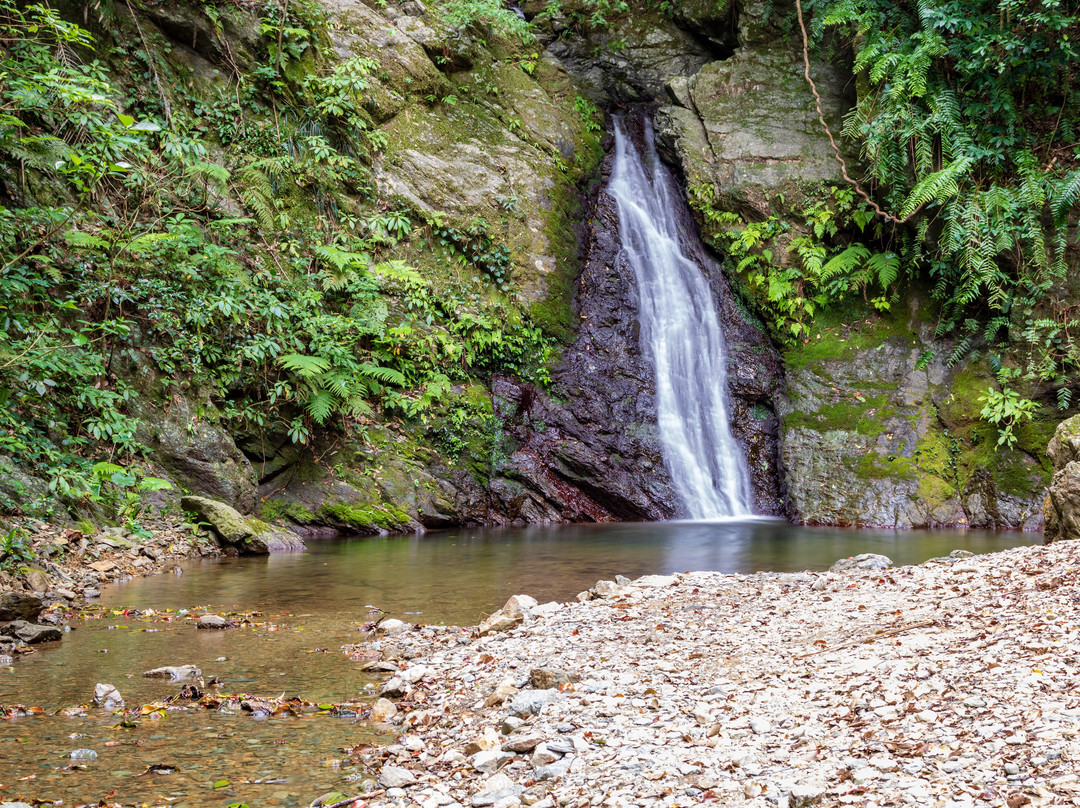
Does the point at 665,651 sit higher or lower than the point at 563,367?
lower

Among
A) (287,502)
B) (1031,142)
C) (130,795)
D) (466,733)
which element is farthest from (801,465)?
(130,795)

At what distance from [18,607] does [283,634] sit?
1.67 meters

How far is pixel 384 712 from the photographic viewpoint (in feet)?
11.1

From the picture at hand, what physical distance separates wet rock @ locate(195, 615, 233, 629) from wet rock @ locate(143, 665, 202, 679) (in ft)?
3.62

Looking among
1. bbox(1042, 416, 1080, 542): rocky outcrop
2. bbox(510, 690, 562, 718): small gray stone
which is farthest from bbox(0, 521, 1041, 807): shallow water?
bbox(1042, 416, 1080, 542): rocky outcrop

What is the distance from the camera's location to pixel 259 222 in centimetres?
1121

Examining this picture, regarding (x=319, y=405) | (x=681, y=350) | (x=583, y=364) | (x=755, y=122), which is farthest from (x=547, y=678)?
(x=755, y=122)

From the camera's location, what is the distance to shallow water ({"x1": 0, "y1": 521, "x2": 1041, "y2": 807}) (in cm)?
274

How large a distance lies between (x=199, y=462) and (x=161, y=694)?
19.6 feet

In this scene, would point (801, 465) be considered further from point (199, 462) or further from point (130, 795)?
point (130, 795)

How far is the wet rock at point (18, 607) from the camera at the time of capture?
15.1 feet

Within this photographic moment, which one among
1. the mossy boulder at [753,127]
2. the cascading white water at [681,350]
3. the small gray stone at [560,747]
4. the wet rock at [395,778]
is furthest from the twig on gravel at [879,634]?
the mossy boulder at [753,127]

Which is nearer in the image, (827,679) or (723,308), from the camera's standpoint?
(827,679)

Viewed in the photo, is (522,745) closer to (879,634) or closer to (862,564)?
(879,634)
